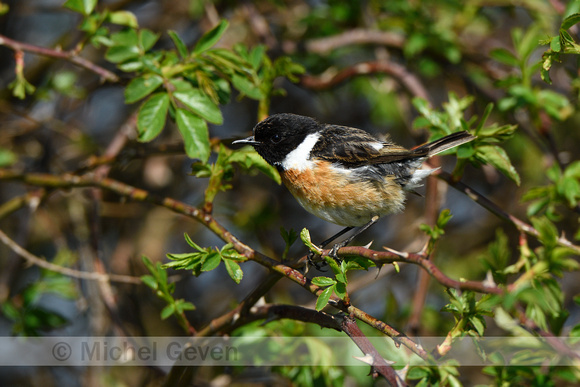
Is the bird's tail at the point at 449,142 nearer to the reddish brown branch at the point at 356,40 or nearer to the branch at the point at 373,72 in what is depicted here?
the branch at the point at 373,72

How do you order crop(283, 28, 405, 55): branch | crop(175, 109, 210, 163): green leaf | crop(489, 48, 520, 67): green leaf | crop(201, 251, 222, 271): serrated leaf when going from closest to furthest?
crop(201, 251, 222, 271): serrated leaf < crop(175, 109, 210, 163): green leaf < crop(489, 48, 520, 67): green leaf < crop(283, 28, 405, 55): branch

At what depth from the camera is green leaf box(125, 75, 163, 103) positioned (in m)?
2.88

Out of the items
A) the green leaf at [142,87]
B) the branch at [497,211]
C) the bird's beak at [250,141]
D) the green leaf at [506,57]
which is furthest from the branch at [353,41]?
the green leaf at [142,87]

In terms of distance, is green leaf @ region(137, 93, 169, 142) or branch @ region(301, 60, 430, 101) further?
branch @ region(301, 60, 430, 101)

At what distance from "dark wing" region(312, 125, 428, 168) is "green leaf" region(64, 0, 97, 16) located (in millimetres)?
1506

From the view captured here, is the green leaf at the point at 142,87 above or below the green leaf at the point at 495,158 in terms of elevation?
above

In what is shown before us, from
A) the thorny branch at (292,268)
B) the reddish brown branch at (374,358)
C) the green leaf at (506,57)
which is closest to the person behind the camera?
the reddish brown branch at (374,358)

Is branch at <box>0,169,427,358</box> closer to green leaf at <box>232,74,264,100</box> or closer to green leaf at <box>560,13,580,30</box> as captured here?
green leaf at <box>232,74,264,100</box>

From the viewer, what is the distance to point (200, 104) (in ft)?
9.45

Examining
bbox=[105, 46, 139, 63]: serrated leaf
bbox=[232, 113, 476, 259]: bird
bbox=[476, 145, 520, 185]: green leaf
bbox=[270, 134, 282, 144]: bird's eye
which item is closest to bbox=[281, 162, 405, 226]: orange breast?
bbox=[232, 113, 476, 259]: bird

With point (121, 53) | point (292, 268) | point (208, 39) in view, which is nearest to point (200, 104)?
point (208, 39)

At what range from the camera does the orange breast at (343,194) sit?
3.44m

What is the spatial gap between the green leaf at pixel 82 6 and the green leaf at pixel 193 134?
899 mm

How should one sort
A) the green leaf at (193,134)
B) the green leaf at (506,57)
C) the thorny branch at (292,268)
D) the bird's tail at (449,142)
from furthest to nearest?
1. the green leaf at (506,57)
2. the bird's tail at (449,142)
3. the green leaf at (193,134)
4. the thorny branch at (292,268)
